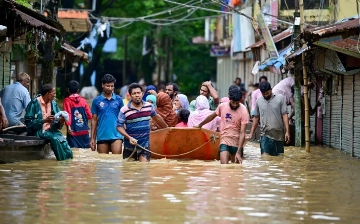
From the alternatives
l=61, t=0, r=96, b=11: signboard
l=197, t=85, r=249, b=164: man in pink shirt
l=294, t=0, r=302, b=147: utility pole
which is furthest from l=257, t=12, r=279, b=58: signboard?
l=61, t=0, r=96, b=11: signboard

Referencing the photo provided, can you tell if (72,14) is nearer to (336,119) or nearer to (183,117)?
(336,119)

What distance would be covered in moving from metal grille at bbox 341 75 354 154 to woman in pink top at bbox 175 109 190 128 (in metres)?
3.63

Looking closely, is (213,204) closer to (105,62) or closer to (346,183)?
(346,183)

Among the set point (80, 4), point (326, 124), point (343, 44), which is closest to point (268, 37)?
point (326, 124)

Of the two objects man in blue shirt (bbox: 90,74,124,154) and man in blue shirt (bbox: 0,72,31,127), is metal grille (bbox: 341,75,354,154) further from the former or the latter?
man in blue shirt (bbox: 0,72,31,127)

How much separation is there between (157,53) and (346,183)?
141 ft

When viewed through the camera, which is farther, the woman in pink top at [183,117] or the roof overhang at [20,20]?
the woman in pink top at [183,117]

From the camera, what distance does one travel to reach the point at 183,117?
1945cm

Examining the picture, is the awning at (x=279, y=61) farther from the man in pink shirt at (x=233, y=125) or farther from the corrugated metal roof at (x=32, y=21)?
the man in pink shirt at (x=233, y=125)

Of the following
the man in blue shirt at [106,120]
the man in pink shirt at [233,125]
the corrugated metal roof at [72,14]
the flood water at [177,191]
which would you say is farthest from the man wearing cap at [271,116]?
the corrugated metal roof at [72,14]

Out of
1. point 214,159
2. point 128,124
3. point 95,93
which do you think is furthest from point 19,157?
point 95,93

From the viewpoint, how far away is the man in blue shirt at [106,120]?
1783cm

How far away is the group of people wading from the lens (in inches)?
628

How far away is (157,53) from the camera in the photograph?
57.4 metres
